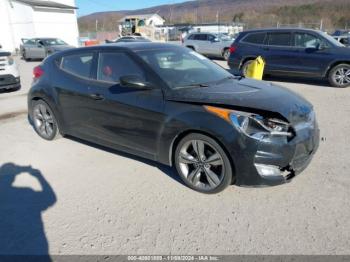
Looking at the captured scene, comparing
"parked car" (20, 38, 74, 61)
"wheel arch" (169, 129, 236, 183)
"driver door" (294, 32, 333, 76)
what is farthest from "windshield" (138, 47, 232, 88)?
"parked car" (20, 38, 74, 61)

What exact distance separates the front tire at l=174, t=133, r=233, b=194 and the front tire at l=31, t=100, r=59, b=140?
2620 mm

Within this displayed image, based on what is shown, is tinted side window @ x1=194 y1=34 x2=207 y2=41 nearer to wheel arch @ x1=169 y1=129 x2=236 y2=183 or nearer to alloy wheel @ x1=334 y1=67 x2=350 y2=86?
alloy wheel @ x1=334 y1=67 x2=350 y2=86

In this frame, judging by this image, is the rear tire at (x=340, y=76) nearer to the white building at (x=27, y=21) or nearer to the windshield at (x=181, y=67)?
the windshield at (x=181, y=67)

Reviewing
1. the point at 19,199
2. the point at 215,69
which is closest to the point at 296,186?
the point at 215,69

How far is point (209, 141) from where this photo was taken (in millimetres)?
3307

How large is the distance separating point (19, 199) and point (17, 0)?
1258 inches

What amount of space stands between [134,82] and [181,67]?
0.88 m

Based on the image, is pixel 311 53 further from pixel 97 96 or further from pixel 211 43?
pixel 211 43

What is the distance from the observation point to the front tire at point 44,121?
5.21 metres

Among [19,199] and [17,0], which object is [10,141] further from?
[17,0]

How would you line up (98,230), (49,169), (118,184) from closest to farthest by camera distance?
1. (98,230)
2. (118,184)
3. (49,169)

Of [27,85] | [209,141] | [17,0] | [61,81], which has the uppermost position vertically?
[17,0]

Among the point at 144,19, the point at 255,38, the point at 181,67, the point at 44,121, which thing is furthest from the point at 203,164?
the point at 144,19

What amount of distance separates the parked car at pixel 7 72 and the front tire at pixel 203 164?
7.78 metres
